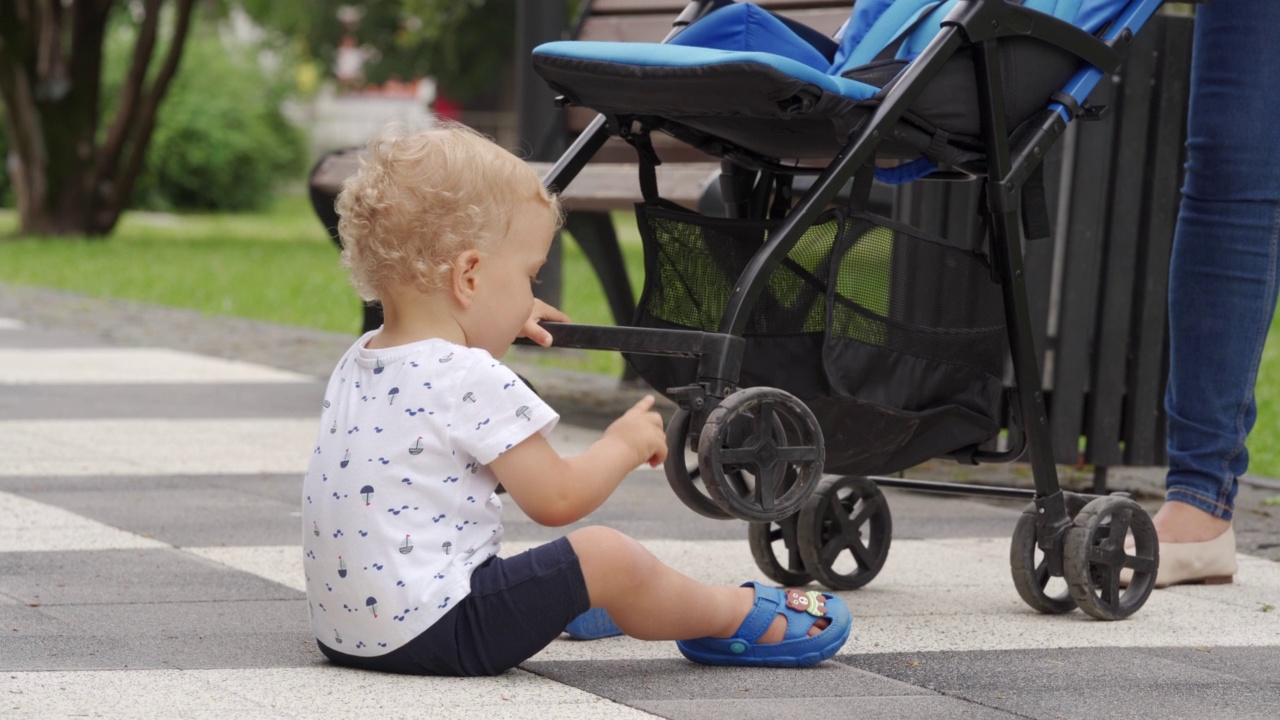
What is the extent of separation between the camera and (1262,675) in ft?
9.27

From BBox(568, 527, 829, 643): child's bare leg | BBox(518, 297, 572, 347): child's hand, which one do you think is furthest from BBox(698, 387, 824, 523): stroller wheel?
BBox(518, 297, 572, 347): child's hand

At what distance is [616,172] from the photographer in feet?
18.0

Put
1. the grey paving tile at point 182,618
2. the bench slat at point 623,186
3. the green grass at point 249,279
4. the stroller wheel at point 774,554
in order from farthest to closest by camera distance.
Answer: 1. the green grass at point 249,279
2. the bench slat at point 623,186
3. the stroller wheel at point 774,554
4. the grey paving tile at point 182,618

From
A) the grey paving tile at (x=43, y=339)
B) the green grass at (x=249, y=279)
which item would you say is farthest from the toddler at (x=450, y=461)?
the grey paving tile at (x=43, y=339)

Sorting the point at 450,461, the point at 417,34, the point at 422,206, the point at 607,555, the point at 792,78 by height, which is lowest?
the point at 417,34

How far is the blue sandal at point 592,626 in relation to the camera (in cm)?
293

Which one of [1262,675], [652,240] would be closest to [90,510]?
[652,240]

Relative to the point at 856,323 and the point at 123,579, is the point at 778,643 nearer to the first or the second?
the point at 856,323

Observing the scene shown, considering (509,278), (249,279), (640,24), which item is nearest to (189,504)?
(509,278)

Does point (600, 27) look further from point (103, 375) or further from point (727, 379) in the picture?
point (727, 379)

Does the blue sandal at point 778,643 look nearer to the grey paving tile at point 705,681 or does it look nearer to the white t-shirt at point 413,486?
the grey paving tile at point 705,681

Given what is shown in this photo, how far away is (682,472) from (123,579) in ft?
3.67

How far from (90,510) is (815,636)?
1.91 metres

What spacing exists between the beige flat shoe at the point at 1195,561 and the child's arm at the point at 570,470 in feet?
4.39
